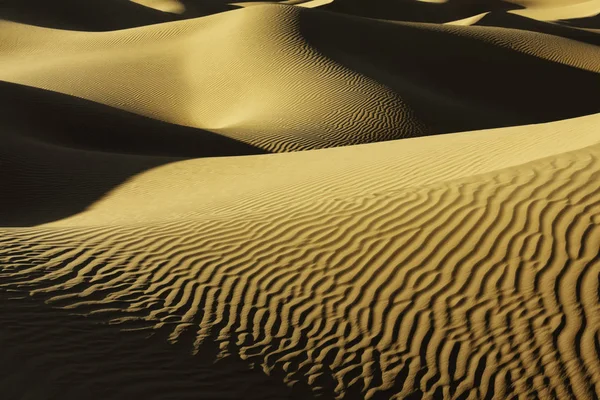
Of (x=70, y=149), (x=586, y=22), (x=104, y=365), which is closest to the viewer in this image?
(x=104, y=365)

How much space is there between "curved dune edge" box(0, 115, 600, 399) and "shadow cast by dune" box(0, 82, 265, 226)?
5033 mm

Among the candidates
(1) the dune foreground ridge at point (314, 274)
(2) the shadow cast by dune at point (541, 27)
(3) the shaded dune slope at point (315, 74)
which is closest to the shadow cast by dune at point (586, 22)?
(2) the shadow cast by dune at point (541, 27)

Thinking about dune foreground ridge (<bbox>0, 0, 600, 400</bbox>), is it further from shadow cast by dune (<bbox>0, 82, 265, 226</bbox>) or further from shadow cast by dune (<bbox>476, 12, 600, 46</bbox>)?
shadow cast by dune (<bbox>476, 12, 600, 46</bbox>)

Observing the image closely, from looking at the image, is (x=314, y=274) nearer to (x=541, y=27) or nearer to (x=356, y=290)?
(x=356, y=290)

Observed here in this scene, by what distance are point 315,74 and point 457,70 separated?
6633mm

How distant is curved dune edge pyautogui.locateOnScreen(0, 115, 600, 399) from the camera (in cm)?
488

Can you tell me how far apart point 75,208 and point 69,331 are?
718cm

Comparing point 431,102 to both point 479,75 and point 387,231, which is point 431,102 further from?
point 387,231

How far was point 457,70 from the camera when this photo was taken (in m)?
27.4

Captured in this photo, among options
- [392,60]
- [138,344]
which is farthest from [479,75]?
[138,344]

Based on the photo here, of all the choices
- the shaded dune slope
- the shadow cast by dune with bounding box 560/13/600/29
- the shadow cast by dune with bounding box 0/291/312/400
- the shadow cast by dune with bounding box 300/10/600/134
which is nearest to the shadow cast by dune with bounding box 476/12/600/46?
the shaded dune slope

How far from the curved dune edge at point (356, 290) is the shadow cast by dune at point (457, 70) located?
54.5ft

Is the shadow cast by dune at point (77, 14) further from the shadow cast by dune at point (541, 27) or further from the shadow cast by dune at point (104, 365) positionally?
the shadow cast by dune at point (104, 365)

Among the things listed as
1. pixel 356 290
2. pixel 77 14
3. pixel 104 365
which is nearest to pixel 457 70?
pixel 356 290
